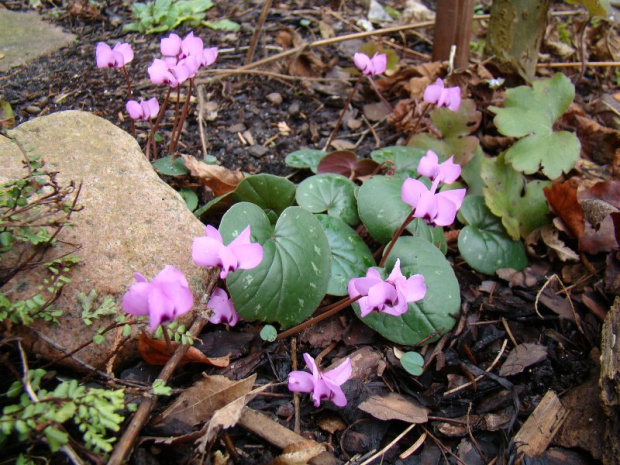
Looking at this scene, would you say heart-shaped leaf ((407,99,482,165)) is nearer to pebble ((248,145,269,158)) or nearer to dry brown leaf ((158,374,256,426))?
pebble ((248,145,269,158))

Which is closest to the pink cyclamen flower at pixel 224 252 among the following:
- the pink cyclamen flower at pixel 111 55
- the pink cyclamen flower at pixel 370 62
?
the pink cyclamen flower at pixel 111 55

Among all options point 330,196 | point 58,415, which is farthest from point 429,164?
point 58,415

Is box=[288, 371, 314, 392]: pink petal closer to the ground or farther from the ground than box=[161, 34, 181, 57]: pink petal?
closer to the ground

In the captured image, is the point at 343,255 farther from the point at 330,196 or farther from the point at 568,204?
the point at 568,204

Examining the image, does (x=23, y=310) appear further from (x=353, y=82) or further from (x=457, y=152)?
(x=353, y=82)

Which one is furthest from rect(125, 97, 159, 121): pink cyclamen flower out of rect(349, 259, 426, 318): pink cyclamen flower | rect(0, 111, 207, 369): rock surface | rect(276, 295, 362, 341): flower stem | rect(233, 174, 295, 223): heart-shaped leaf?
rect(349, 259, 426, 318): pink cyclamen flower

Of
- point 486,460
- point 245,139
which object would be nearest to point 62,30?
point 245,139
